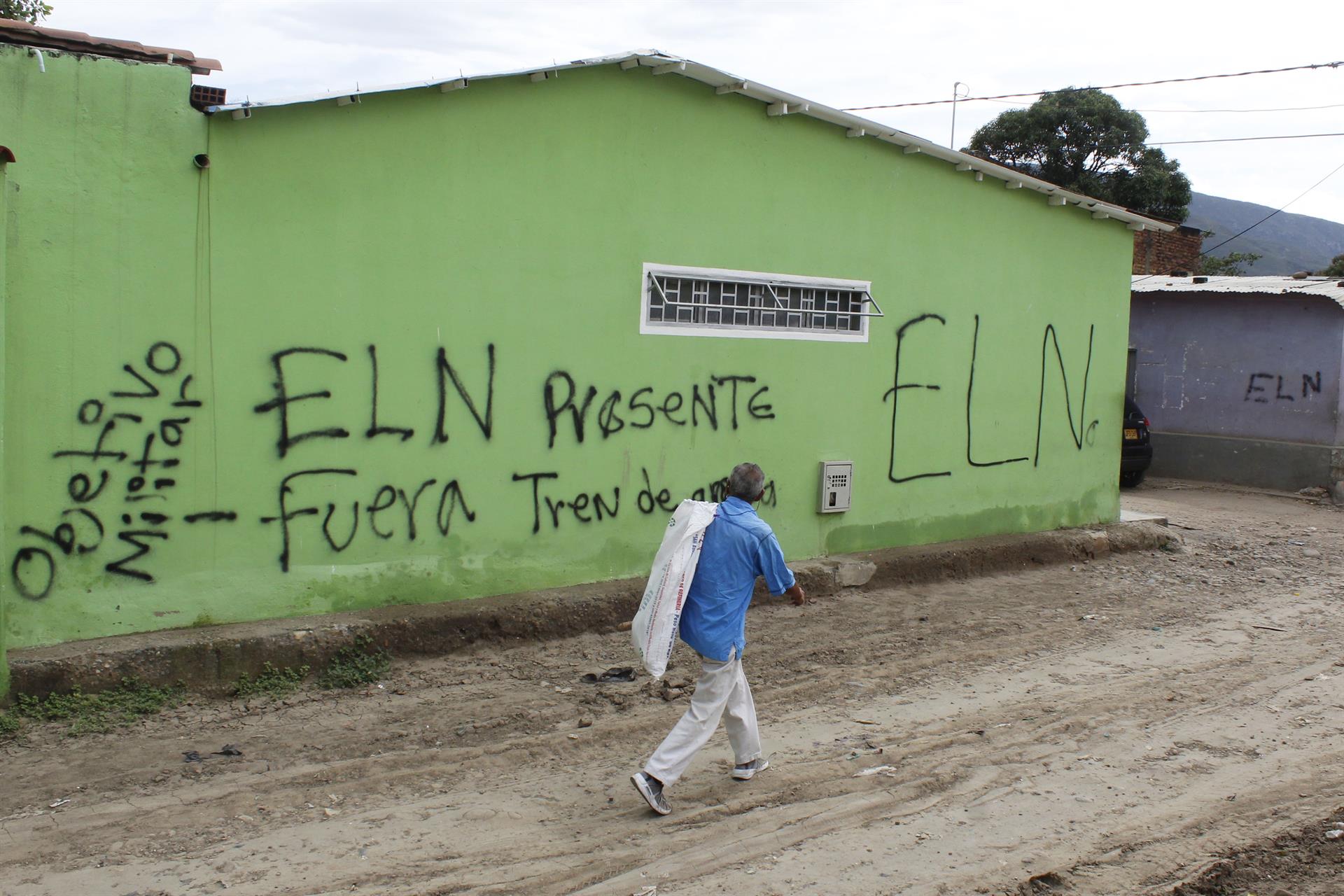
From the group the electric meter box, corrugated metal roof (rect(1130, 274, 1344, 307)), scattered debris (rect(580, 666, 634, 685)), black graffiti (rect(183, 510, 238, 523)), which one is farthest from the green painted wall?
corrugated metal roof (rect(1130, 274, 1344, 307))

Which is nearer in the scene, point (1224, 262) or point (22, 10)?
point (22, 10)

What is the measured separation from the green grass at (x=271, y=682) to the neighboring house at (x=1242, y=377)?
46.5 ft

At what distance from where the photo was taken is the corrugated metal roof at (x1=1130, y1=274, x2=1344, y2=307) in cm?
1531

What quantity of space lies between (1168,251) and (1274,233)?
426ft

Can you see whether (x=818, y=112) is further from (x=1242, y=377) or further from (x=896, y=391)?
(x=1242, y=377)

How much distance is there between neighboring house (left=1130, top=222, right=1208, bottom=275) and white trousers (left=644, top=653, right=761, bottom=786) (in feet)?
71.9

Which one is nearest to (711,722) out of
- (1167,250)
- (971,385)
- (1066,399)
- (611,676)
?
(611,676)

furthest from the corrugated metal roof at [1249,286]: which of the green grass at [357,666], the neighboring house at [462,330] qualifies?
the green grass at [357,666]

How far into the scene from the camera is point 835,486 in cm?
921

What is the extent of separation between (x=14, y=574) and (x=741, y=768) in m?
3.81

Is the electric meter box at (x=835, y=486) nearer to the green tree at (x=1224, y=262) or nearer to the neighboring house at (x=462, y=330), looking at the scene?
the neighboring house at (x=462, y=330)

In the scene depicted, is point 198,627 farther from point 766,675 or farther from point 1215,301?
point 1215,301

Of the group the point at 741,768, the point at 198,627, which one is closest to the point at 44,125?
the point at 198,627

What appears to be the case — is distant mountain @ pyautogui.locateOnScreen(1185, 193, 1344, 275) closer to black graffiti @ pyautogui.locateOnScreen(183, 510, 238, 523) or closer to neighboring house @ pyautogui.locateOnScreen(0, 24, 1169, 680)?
neighboring house @ pyautogui.locateOnScreen(0, 24, 1169, 680)
